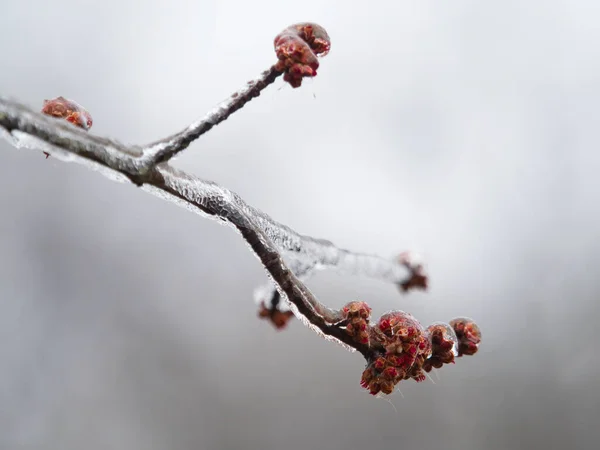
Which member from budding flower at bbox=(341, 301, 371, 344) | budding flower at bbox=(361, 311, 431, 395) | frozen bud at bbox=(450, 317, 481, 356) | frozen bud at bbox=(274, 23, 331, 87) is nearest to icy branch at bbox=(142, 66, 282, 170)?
frozen bud at bbox=(274, 23, 331, 87)

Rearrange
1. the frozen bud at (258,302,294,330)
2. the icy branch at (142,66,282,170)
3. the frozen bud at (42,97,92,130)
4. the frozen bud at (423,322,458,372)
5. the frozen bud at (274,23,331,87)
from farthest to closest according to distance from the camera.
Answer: the frozen bud at (258,302,294,330) → the frozen bud at (423,322,458,372) → the frozen bud at (42,97,92,130) → the frozen bud at (274,23,331,87) → the icy branch at (142,66,282,170)

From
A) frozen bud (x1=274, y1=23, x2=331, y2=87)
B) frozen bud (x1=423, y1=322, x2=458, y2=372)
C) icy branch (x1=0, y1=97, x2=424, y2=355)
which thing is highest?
frozen bud (x1=274, y1=23, x2=331, y2=87)

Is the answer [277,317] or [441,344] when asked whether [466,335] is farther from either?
[277,317]

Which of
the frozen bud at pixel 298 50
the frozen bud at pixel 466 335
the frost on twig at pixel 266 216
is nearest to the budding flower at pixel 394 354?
the frost on twig at pixel 266 216

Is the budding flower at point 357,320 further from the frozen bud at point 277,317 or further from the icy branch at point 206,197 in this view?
the frozen bud at point 277,317

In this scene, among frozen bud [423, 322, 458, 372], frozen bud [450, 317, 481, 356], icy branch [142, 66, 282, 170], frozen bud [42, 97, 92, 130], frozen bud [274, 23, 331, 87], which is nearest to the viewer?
icy branch [142, 66, 282, 170]

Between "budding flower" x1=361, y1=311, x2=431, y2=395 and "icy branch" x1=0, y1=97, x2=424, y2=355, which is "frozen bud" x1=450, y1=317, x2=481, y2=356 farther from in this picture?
"icy branch" x1=0, y1=97, x2=424, y2=355
